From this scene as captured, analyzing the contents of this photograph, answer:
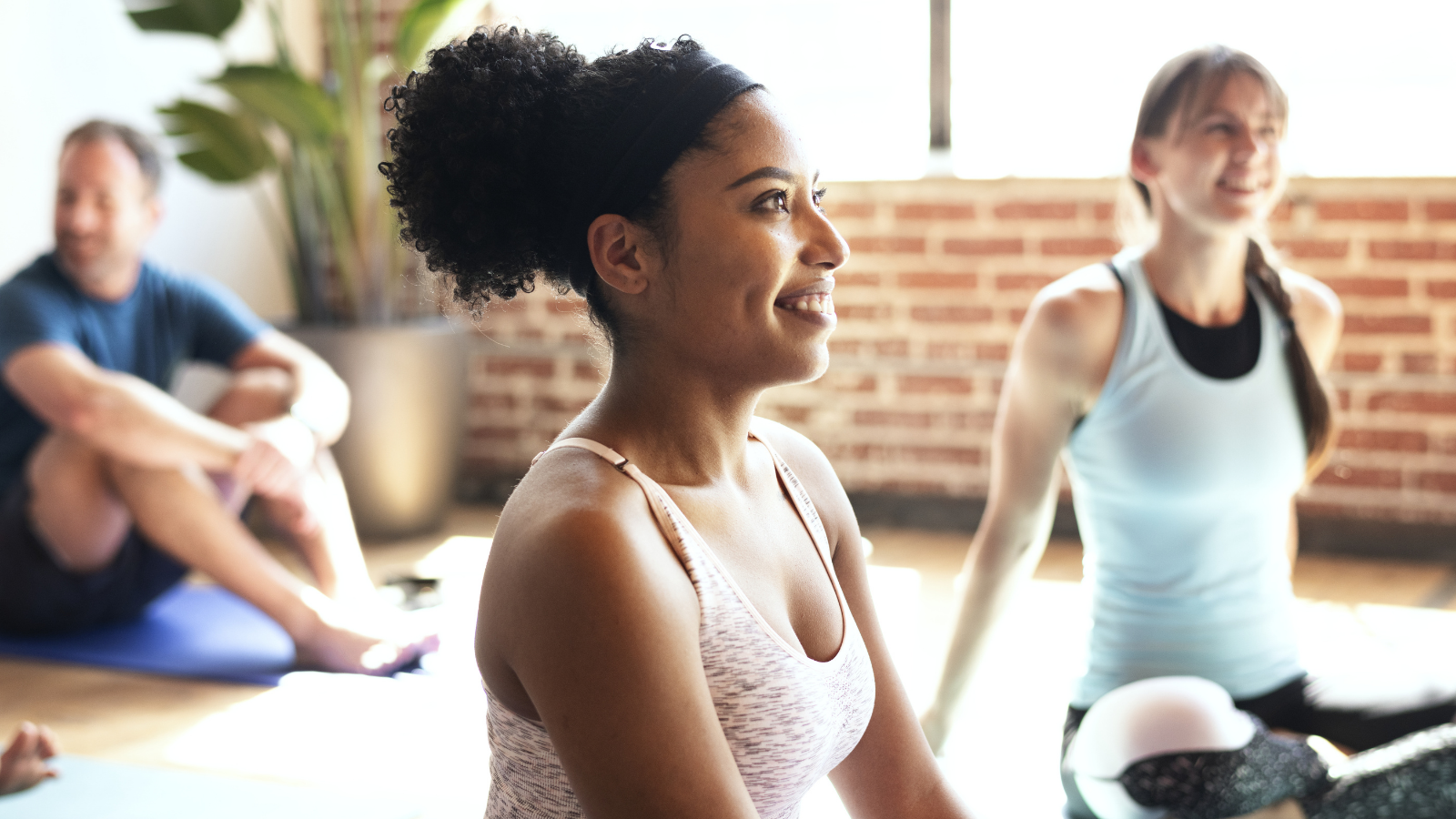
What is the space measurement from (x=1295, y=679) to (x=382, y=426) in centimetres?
262

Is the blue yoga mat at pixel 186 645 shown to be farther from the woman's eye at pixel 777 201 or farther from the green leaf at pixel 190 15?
the woman's eye at pixel 777 201

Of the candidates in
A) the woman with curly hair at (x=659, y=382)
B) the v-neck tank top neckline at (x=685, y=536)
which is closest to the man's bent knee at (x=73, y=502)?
the woman with curly hair at (x=659, y=382)

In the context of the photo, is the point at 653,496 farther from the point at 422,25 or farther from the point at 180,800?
the point at 422,25

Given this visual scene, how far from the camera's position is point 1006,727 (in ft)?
7.40

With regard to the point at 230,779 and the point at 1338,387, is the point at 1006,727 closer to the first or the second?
the point at 230,779

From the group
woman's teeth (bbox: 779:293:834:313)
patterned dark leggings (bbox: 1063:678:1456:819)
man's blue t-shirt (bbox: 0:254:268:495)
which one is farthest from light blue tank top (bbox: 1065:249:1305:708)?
man's blue t-shirt (bbox: 0:254:268:495)

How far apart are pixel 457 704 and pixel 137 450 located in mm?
794

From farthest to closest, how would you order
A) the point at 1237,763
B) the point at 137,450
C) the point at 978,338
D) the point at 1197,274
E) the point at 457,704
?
the point at 978,338, the point at 137,450, the point at 457,704, the point at 1197,274, the point at 1237,763

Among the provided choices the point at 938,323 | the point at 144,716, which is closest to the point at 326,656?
the point at 144,716

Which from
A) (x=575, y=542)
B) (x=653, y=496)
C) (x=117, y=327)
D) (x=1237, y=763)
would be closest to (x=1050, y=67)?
(x=117, y=327)

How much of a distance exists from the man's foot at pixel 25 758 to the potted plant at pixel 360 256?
178 cm

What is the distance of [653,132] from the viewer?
3.20 feet

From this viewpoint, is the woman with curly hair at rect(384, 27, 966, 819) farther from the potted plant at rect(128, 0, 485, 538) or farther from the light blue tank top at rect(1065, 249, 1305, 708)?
the potted plant at rect(128, 0, 485, 538)

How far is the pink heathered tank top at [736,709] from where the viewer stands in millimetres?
940
